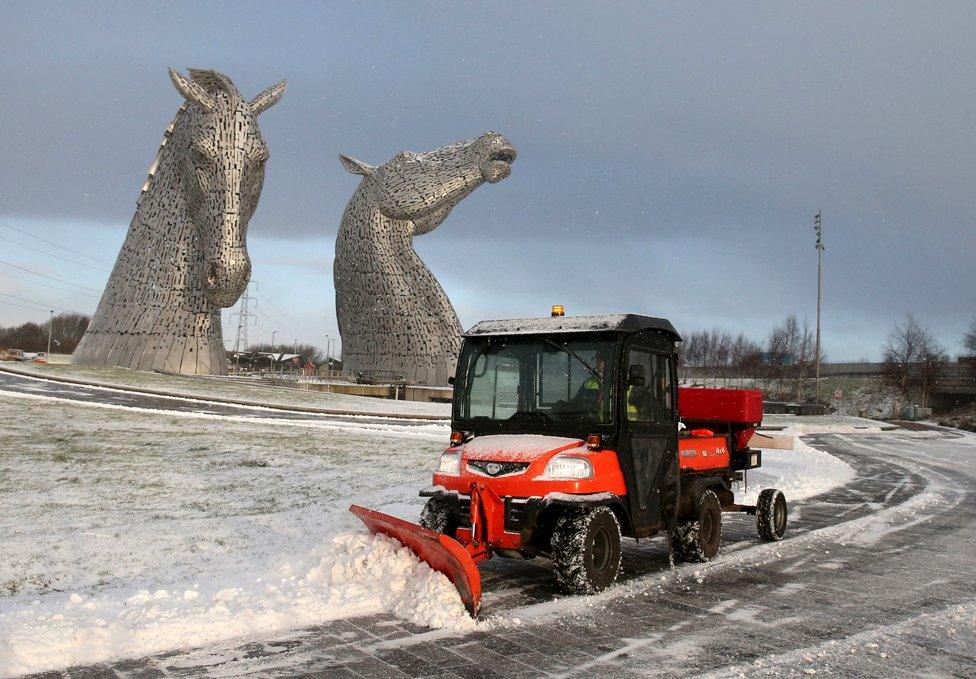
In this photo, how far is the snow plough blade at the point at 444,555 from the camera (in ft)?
19.3

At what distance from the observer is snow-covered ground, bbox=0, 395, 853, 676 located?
5656mm

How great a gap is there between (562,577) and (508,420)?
1482 mm

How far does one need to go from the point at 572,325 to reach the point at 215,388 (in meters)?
25.7

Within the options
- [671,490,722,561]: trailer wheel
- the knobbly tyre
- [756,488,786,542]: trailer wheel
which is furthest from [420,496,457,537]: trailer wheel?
[756,488,786,542]: trailer wheel

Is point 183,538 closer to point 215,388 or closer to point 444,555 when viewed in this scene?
point 444,555

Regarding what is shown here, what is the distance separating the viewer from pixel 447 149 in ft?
135

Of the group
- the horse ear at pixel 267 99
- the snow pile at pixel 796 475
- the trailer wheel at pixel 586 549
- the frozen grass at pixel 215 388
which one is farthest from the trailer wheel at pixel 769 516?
the horse ear at pixel 267 99

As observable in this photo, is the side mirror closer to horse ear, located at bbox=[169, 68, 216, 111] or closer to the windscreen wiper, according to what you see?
the windscreen wiper

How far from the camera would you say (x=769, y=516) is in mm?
9711

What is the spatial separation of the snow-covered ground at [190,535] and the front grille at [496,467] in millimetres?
905

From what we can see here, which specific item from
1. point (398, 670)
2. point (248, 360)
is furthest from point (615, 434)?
point (248, 360)

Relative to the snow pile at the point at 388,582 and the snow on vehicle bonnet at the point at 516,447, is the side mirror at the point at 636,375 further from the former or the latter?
the snow pile at the point at 388,582

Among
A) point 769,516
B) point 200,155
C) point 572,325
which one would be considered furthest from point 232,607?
point 200,155

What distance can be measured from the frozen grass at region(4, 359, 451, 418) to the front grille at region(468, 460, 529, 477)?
22.7 m
